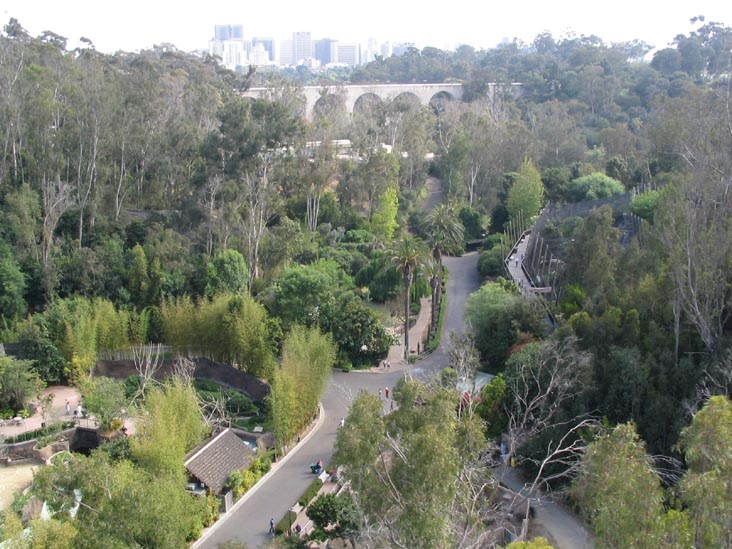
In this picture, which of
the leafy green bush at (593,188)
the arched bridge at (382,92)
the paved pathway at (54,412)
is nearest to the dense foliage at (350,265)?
the leafy green bush at (593,188)

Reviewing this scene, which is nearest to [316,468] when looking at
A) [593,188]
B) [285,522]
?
[285,522]

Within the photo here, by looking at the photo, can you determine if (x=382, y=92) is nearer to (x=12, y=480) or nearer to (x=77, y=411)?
(x=77, y=411)

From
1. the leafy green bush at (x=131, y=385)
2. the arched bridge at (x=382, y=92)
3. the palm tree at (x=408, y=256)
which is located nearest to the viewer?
the leafy green bush at (x=131, y=385)

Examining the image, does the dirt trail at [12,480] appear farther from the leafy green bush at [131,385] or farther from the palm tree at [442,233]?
the palm tree at [442,233]

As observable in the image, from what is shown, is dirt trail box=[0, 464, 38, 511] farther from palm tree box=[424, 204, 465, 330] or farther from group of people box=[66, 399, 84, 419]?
palm tree box=[424, 204, 465, 330]

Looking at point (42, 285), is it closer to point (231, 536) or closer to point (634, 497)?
point (231, 536)

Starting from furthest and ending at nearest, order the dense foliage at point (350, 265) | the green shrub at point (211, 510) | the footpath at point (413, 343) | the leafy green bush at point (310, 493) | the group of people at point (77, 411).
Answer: the footpath at point (413, 343)
the group of people at point (77, 411)
the leafy green bush at point (310, 493)
the green shrub at point (211, 510)
the dense foliage at point (350, 265)
